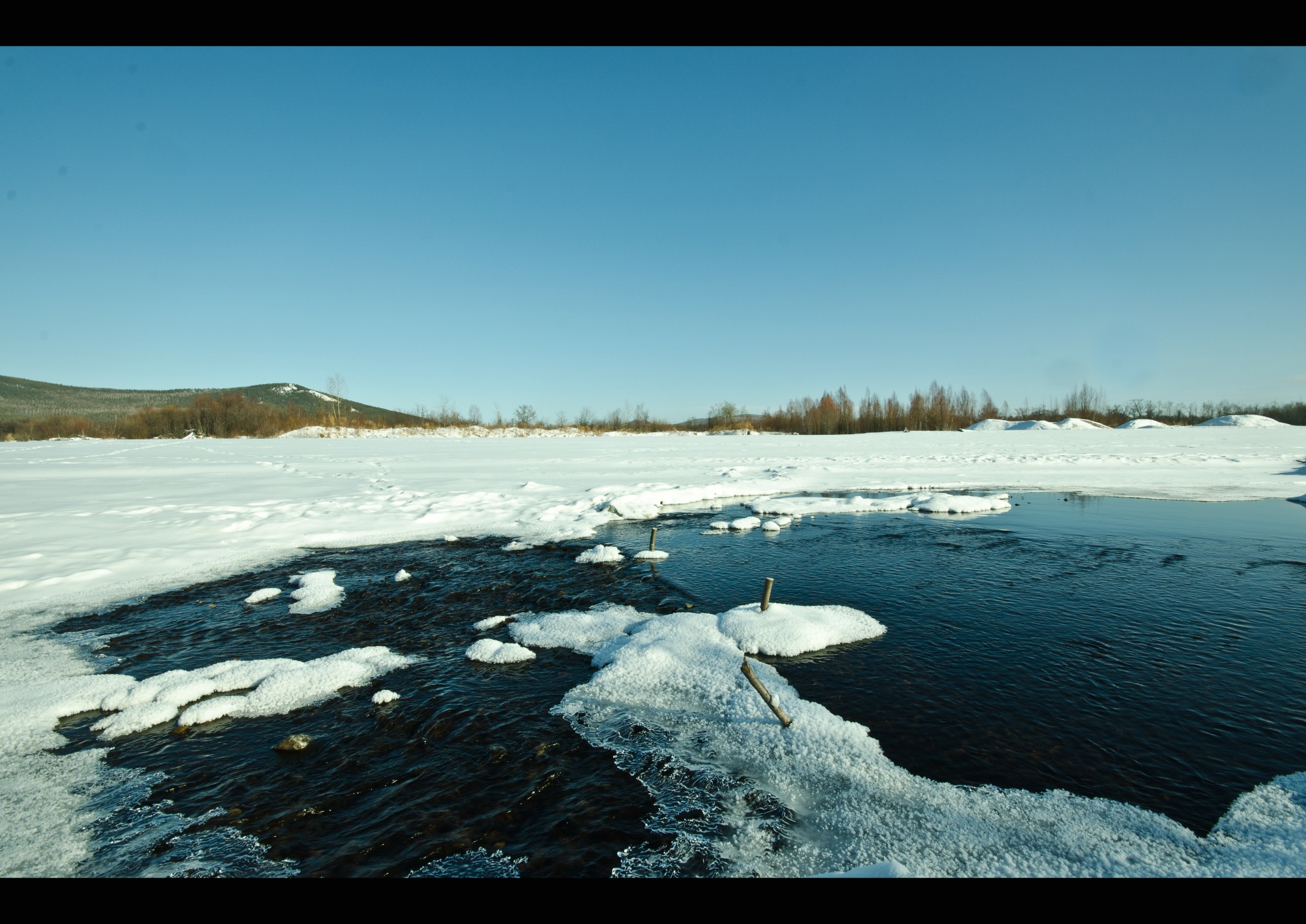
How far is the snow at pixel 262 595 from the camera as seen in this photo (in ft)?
19.7

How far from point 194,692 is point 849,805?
168 inches

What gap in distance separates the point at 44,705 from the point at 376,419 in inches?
1874

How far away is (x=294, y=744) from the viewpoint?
3.51 metres

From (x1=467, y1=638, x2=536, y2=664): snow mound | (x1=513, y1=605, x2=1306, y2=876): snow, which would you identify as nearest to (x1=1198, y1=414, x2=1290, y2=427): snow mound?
(x1=513, y1=605, x2=1306, y2=876): snow

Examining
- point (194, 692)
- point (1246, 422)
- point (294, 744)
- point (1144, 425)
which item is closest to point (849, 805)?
point (294, 744)

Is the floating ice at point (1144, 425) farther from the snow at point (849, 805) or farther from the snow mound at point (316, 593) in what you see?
the snow mound at point (316, 593)

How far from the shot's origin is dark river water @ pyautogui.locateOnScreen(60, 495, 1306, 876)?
2.91 meters

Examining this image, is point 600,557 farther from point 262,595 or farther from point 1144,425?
point 1144,425

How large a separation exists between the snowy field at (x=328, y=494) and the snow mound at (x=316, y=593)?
124cm

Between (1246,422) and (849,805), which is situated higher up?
(1246,422)

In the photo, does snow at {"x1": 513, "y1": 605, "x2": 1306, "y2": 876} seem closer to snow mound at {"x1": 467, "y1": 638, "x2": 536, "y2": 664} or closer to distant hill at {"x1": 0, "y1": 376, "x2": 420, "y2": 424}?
snow mound at {"x1": 467, "y1": 638, "x2": 536, "y2": 664}
